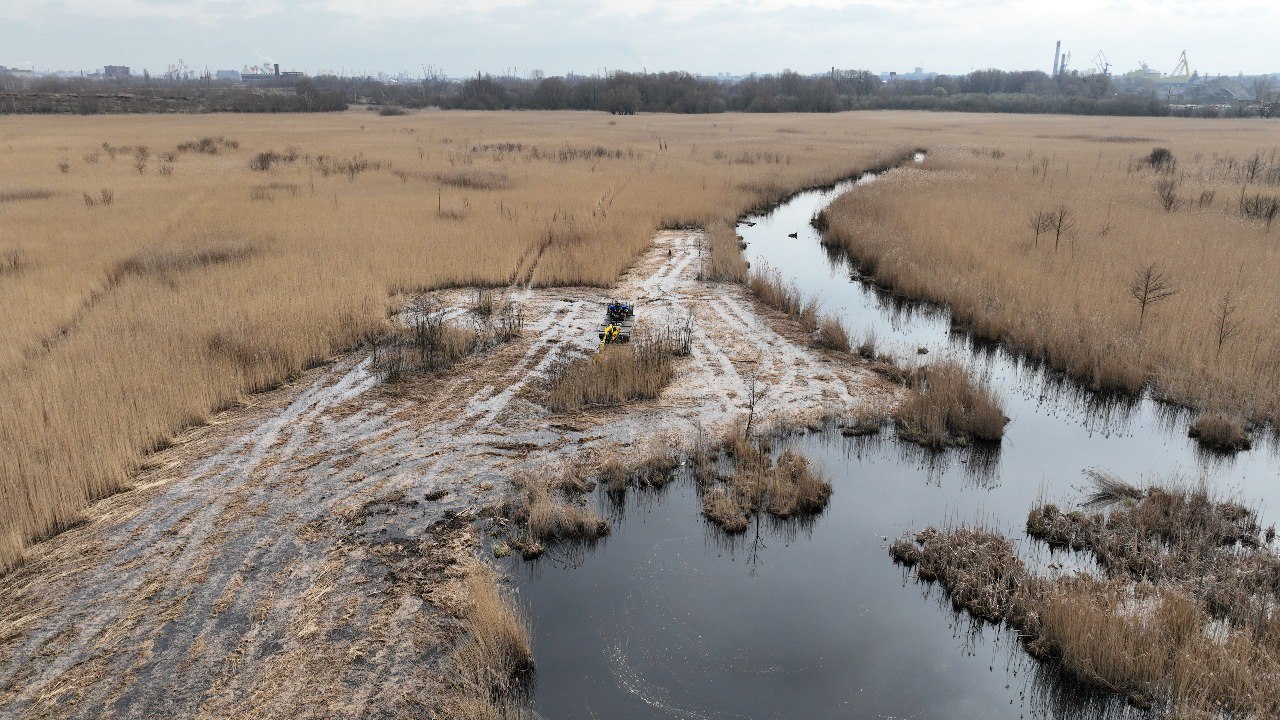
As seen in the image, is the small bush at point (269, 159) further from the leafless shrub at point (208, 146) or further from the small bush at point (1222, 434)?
the small bush at point (1222, 434)

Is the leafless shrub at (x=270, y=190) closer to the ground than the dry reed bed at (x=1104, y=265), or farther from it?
farther from it

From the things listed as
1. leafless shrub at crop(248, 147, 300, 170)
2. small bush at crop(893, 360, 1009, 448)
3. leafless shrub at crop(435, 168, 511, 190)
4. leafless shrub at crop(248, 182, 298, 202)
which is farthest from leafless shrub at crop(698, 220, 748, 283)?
leafless shrub at crop(248, 147, 300, 170)

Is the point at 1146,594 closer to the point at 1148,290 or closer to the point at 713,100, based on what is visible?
the point at 1148,290

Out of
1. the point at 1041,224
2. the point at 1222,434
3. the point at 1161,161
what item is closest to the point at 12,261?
the point at 1222,434

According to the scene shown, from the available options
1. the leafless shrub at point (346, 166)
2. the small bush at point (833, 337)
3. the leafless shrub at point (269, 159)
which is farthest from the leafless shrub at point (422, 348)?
the leafless shrub at point (269, 159)

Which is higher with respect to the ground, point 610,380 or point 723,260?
point 723,260

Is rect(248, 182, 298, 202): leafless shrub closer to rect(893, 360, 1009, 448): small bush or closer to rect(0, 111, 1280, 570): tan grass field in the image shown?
rect(0, 111, 1280, 570): tan grass field
